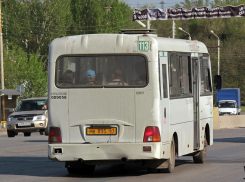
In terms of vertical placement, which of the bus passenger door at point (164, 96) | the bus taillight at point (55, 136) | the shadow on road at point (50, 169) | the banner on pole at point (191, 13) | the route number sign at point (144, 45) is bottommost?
the shadow on road at point (50, 169)

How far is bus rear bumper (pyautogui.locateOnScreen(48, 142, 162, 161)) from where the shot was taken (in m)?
11.0

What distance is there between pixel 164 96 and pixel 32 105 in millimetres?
16986

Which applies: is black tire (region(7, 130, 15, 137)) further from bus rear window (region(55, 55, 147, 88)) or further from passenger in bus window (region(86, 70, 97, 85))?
passenger in bus window (region(86, 70, 97, 85))

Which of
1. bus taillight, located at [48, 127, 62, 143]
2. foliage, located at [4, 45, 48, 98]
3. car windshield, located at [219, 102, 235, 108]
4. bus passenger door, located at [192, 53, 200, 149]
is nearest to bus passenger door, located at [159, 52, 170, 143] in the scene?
bus taillight, located at [48, 127, 62, 143]

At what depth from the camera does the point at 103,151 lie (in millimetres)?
11109

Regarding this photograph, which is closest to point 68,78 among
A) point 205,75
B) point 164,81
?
point 164,81

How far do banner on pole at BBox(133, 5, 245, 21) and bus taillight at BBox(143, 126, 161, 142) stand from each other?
33.7 m

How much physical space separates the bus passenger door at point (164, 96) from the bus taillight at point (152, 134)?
20 centimetres

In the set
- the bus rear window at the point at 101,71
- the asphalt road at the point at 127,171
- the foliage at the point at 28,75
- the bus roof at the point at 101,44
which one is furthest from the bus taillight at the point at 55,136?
the foliage at the point at 28,75

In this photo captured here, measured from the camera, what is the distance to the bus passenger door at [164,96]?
1134 cm

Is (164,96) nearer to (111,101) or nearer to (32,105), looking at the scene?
(111,101)

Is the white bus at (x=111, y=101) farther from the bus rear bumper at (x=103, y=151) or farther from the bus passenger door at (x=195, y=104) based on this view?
the bus passenger door at (x=195, y=104)

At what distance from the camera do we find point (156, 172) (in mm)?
12250

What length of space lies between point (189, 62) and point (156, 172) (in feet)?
9.25
